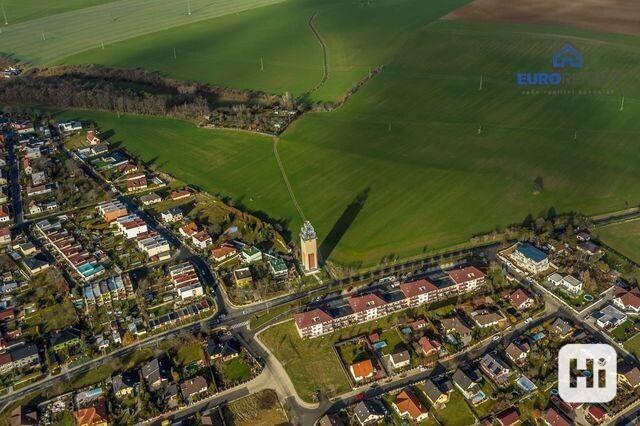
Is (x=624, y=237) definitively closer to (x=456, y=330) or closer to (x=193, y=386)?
(x=456, y=330)

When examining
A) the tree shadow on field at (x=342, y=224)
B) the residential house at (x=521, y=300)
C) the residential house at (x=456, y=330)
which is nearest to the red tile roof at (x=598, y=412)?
the residential house at (x=456, y=330)

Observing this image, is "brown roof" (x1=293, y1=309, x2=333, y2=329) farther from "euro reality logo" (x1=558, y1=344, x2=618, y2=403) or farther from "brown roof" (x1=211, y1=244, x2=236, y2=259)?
"euro reality logo" (x1=558, y1=344, x2=618, y2=403)

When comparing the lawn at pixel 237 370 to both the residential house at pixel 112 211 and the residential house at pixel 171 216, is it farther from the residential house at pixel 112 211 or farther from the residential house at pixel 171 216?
the residential house at pixel 112 211

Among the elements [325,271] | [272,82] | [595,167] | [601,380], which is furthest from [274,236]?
[272,82]

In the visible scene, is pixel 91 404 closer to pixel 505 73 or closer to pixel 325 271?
pixel 325 271

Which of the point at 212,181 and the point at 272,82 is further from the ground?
the point at 272,82

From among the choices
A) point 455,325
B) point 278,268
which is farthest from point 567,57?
point 278,268
